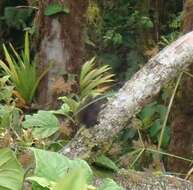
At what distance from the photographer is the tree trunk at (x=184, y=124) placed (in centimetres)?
348

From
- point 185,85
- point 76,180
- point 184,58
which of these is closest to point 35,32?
point 185,85

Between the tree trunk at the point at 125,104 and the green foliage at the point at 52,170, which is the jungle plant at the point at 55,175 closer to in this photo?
the green foliage at the point at 52,170

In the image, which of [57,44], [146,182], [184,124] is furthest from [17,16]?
[146,182]

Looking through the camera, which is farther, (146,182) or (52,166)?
(146,182)

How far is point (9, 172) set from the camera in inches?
63.2

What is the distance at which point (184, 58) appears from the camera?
2316 millimetres

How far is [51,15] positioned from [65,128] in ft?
7.05

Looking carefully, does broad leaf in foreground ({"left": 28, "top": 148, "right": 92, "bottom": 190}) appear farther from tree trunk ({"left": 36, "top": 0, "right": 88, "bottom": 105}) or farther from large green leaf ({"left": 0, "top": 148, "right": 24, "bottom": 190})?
tree trunk ({"left": 36, "top": 0, "right": 88, "bottom": 105})

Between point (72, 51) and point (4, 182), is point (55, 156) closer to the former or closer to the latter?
point (4, 182)

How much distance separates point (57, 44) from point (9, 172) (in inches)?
119

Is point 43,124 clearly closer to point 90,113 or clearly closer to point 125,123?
point 90,113

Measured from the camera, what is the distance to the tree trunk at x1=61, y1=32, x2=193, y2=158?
2.15 meters

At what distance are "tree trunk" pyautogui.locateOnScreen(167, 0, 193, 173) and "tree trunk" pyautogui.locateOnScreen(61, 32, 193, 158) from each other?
121cm

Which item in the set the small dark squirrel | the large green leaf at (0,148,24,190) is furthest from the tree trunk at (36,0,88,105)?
the large green leaf at (0,148,24,190)
